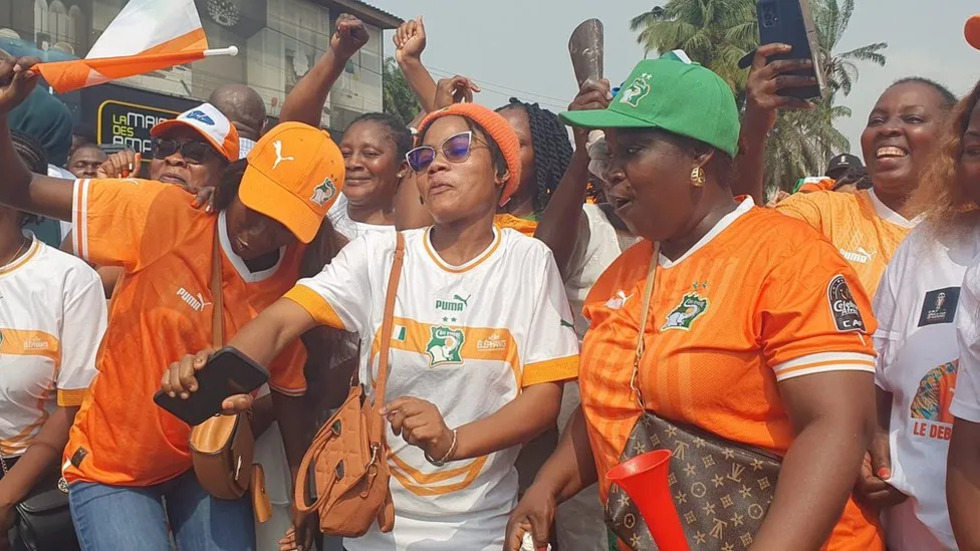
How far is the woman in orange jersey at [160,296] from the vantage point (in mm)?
3061

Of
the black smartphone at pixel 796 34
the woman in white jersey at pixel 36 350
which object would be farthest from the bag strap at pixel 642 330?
→ the woman in white jersey at pixel 36 350

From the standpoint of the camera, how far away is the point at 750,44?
107 feet

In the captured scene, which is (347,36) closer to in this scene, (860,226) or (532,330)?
(532,330)

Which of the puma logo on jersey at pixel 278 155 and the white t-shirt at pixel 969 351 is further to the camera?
the puma logo on jersey at pixel 278 155

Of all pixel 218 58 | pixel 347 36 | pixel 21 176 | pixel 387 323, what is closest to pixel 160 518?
pixel 387 323

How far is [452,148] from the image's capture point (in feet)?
10.3

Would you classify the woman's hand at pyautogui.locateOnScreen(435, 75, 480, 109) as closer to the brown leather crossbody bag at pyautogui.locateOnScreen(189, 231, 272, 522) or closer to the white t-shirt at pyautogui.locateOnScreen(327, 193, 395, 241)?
the white t-shirt at pyautogui.locateOnScreen(327, 193, 395, 241)

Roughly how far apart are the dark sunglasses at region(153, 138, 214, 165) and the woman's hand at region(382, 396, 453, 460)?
66.6 inches

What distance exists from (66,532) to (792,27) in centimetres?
325

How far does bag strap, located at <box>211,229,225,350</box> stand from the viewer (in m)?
3.15

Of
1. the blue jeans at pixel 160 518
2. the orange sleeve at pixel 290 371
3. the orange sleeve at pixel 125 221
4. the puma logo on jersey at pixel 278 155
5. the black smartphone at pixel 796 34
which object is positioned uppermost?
the black smartphone at pixel 796 34

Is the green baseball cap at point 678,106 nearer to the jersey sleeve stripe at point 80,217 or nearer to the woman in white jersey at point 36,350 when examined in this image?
the jersey sleeve stripe at point 80,217

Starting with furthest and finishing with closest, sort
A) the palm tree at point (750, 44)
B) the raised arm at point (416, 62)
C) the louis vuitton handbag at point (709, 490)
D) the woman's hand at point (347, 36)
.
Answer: the palm tree at point (750, 44)
the raised arm at point (416, 62)
the woman's hand at point (347, 36)
the louis vuitton handbag at point (709, 490)

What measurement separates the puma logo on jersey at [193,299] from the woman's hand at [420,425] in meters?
0.98
